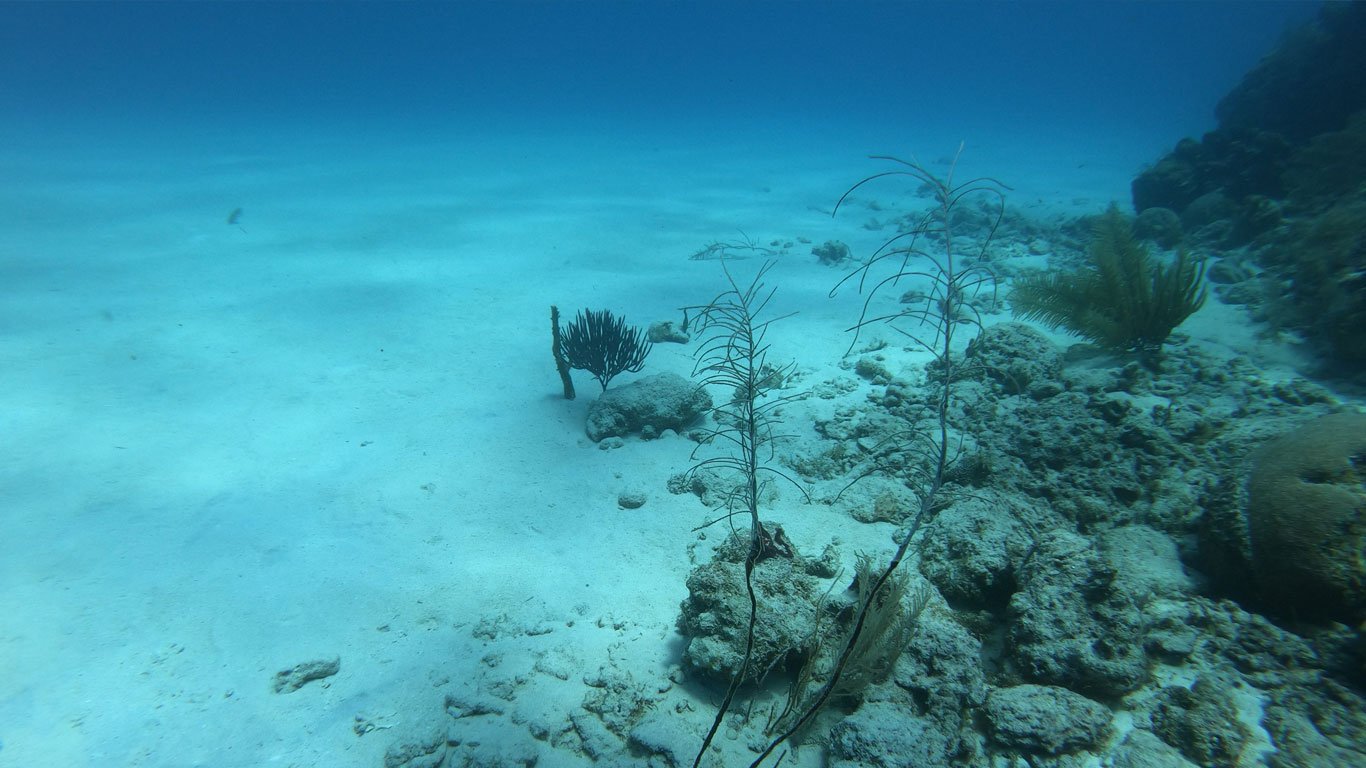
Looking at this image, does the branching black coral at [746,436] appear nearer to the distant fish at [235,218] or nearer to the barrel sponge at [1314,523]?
the barrel sponge at [1314,523]

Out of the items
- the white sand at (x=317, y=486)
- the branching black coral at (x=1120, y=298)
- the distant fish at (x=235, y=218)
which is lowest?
the white sand at (x=317, y=486)

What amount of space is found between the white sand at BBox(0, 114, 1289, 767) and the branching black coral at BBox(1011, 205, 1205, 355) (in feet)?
5.95

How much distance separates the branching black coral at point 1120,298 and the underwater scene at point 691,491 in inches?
1.9

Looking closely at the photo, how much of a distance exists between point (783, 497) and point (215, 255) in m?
13.6

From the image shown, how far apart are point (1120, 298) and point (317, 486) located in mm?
9178

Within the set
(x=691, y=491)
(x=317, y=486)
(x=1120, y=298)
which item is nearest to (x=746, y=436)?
(x=691, y=491)

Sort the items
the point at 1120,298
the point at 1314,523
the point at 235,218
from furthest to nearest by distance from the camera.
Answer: the point at 235,218 < the point at 1120,298 < the point at 1314,523

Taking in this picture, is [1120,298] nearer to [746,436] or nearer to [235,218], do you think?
[746,436]

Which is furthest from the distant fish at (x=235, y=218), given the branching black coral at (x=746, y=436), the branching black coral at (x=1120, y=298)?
the branching black coral at (x=1120, y=298)

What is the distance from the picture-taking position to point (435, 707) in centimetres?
290

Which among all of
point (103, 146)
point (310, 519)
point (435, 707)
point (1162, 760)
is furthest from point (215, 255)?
point (103, 146)

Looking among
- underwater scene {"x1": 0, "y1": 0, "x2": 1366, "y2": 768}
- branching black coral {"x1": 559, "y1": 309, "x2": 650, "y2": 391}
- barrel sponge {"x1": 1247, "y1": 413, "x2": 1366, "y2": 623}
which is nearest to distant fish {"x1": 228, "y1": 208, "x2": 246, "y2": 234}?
underwater scene {"x1": 0, "y1": 0, "x2": 1366, "y2": 768}

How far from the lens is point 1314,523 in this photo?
2816mm

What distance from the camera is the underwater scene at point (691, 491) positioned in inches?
105
